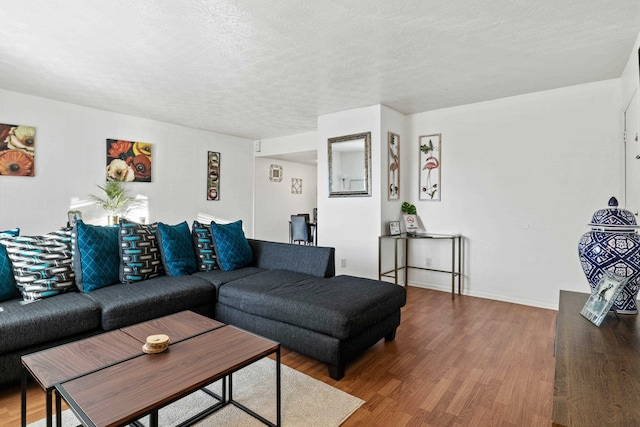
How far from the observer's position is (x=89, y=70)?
3.18 meters

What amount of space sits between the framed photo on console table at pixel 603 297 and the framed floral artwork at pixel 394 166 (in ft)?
9.73

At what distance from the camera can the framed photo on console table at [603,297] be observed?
1402 mm

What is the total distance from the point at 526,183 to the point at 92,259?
14.5 feet

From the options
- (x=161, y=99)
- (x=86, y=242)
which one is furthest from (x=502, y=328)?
(x=161, y=99)

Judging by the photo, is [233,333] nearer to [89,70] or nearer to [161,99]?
[89,70]

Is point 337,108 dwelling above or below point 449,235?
above

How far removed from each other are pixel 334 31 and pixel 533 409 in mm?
2743

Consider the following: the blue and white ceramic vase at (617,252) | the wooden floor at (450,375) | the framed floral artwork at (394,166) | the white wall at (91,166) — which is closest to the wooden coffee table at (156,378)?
the wooden floor at (450,375)

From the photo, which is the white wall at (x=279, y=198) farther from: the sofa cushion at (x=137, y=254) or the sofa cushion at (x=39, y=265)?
the sofa cushion at (x=39, y=265)

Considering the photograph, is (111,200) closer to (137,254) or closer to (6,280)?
(137,254)

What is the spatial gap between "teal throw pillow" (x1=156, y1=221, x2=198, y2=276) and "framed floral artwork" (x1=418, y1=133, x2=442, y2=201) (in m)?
3.11

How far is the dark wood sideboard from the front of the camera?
0.82 meters

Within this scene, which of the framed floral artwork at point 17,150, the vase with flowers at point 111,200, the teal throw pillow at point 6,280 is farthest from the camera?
the vase with flowers at point 111,200

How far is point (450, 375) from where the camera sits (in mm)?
2242
